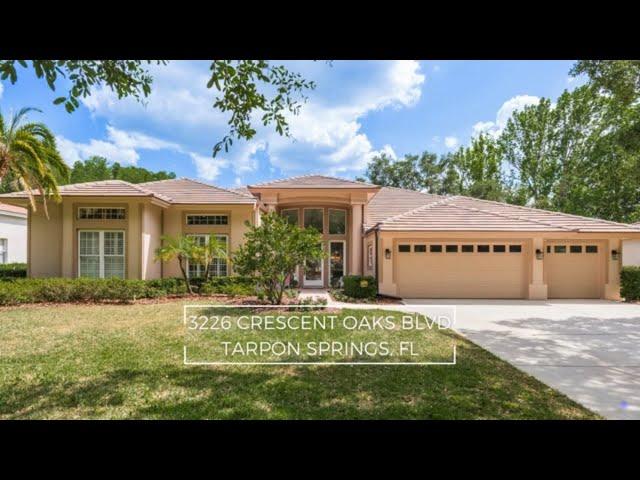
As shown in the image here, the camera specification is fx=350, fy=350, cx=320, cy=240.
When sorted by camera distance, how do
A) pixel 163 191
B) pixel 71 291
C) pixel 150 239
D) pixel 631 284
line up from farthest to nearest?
pixel 163 191, pixel 150 239, pixel 631 284, pixel 71 291

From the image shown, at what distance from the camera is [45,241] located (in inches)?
592

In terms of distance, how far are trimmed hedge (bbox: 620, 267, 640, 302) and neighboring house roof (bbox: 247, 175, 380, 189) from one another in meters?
10.3

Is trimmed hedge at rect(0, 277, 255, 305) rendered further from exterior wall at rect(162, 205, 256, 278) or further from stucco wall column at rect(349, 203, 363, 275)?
stucco wall column at rect(349, 203, 363, 275)

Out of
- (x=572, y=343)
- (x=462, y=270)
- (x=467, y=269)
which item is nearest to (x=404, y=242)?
(x=462, y=270)

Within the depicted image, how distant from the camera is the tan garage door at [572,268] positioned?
47.0ft

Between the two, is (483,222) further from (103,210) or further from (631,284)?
(103,210)

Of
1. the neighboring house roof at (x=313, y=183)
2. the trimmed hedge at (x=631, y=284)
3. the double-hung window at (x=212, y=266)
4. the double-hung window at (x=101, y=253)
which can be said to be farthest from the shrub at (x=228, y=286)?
the trimmed hedge at (x=631, y=284)

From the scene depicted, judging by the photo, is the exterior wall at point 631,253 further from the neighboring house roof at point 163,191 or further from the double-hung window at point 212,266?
the double-hung window at point 212,266

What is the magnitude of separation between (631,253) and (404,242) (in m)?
10.3

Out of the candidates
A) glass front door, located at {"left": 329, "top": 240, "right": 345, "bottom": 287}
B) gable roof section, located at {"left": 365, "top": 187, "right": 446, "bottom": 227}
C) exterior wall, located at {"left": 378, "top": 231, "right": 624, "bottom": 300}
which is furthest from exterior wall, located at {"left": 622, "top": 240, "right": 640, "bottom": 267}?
glass front door, located at {"left": 329, "top": 240, "right": 345, "bottom": 287}
